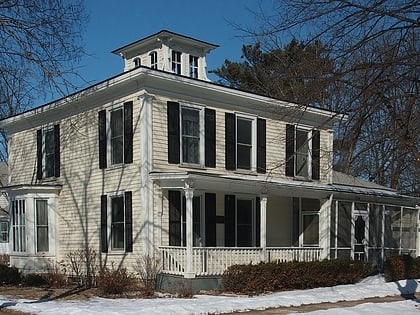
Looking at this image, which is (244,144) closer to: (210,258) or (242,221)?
(242,221)

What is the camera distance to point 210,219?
59.8 ft

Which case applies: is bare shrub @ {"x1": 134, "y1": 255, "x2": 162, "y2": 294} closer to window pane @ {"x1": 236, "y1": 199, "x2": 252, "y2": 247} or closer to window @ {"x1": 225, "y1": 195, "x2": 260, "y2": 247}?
window @ {"x1": 225, "y1": 195, "x2": 260, "y2": 247}

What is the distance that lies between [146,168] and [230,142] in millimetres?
3536

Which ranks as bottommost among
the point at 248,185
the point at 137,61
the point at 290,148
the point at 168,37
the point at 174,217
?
the point at 174,217

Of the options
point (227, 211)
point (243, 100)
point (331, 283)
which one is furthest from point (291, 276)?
point (243, 100)

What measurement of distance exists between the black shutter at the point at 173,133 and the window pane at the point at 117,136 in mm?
1640

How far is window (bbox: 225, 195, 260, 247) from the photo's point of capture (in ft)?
62.1

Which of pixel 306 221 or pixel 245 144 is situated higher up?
pixel 245 144

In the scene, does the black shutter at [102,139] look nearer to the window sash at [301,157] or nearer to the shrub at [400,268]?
the window sash at [301,157]

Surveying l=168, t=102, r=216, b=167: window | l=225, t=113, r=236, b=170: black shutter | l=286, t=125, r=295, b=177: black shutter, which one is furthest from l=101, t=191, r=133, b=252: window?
l=286, t=125, r=295, b=177: black shutter

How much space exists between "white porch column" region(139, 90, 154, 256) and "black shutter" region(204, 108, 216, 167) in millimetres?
2157

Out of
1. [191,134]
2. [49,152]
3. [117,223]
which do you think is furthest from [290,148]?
[49,152]

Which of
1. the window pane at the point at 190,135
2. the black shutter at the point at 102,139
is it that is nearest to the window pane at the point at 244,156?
the window pane at the point at 190,135

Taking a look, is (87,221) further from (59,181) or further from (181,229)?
(181,229)
